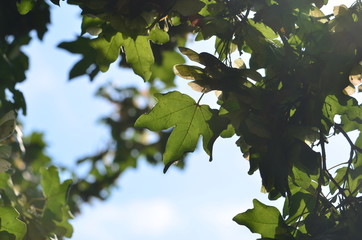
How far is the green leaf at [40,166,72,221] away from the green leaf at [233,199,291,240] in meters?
0.99

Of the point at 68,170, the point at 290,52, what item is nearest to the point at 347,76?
the point at 290,52

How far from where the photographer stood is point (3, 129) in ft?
6.27

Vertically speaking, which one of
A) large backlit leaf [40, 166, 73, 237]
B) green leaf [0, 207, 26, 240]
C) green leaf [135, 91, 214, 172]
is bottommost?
green leaf [0, 207, 26, 240]

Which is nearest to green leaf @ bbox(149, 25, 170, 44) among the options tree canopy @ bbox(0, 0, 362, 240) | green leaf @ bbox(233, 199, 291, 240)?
tree canopy @ bbox(0, 0, 362, 240)

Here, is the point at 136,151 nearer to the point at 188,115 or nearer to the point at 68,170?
the point at 68,170

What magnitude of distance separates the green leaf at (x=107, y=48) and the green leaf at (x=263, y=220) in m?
0.63

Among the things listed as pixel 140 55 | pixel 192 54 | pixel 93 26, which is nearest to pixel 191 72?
pixel 192 54

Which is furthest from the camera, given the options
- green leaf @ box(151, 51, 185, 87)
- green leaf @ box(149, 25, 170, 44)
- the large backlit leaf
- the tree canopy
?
green leaf @ box(151, 51, 185, 87)

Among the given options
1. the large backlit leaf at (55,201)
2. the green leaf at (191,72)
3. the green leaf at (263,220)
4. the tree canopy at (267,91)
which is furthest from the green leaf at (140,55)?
the large backlit leaf at (55,201)

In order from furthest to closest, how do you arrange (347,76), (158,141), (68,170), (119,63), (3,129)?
(68,170) → (158,141) → (119,63) → (3,129) → (347,76)

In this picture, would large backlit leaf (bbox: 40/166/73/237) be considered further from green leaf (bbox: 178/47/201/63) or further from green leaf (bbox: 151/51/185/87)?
green leaf (bbox: 178/47/201/63)

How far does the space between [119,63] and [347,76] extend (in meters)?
1.81

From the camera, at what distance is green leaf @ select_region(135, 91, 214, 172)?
189 centimetres

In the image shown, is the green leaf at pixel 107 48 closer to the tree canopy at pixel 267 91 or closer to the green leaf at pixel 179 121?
the tree canopy at pixel 267 91
